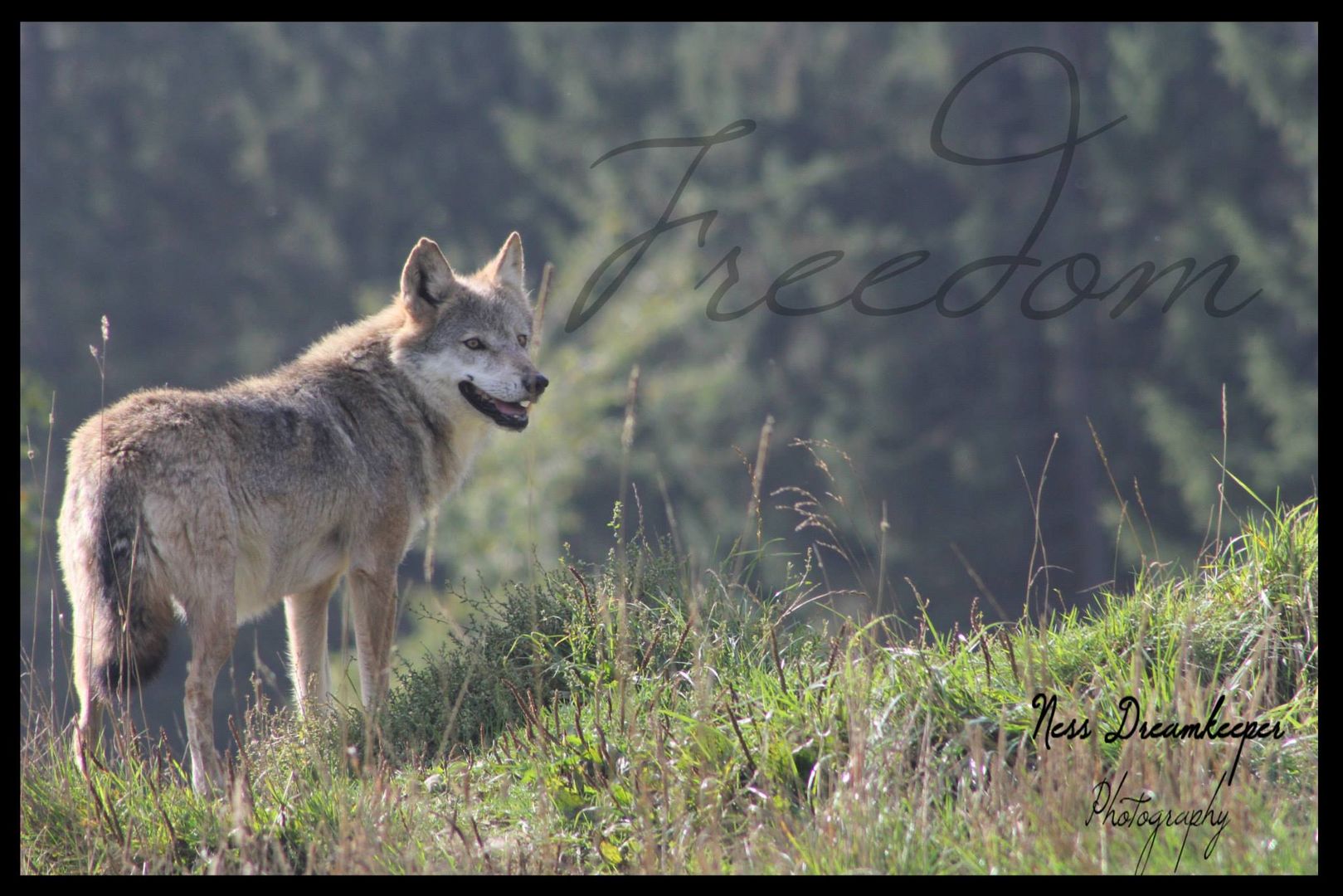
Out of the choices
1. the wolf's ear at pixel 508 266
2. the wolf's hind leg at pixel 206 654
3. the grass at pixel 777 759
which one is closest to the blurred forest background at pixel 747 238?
the wolf's ear at pixel 508 266

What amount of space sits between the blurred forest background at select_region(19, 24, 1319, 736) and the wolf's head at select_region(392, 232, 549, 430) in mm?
13564

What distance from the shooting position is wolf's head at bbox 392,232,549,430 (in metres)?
5.99

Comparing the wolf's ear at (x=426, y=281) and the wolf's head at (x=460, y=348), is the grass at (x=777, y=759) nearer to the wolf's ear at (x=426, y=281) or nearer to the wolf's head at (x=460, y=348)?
the wolf's head at (x=460, y=348)

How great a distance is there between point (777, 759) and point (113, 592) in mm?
2238

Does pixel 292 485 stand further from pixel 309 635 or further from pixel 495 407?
pixel 495 407

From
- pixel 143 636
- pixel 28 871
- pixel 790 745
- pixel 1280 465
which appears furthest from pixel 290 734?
pixel 1280 465

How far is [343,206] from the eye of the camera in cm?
2589

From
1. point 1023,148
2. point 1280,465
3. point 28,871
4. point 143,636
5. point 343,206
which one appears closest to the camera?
point 28,871

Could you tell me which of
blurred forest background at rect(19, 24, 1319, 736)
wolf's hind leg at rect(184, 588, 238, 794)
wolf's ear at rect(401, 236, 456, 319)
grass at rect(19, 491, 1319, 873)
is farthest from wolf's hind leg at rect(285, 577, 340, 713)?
Result: blurred forest background at rect(19, 24, 1319, 736)

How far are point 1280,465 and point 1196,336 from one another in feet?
11.7

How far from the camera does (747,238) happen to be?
960 inches

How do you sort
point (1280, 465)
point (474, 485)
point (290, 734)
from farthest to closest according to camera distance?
1. point (474, 485)
2. point (1280, 465)
3. point (290, 734)

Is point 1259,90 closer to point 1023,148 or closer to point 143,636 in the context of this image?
point 1023,148

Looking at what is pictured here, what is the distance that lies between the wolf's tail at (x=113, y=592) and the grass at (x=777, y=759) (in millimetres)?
253
